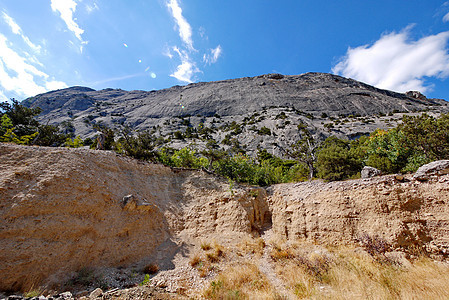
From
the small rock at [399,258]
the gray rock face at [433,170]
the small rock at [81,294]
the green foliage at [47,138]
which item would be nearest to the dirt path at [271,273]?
the small rock at [399,258]

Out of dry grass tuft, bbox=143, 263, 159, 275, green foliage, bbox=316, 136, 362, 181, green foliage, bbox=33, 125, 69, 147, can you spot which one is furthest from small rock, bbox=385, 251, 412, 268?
green foliage, bbox=33, 125, 69, 147

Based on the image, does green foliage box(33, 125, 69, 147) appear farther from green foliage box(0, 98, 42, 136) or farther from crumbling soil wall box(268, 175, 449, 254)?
crumbling soil wall box(268, 175, 449, 254)

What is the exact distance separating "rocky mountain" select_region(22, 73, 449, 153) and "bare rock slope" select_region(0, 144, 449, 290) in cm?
2979

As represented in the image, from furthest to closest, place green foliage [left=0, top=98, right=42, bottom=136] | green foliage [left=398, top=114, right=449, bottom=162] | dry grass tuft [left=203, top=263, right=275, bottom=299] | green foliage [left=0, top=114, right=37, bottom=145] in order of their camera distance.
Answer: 1. green foliage [left=0, top=98, right=42, bottom=136]
2. green foliage [left=398, top=114, right=449, bottom=162]
3. green foliage [left=0, top=114, right=37, bottom=145]
4. dry grass tuft [left=203, top=263, right=275, bottom=299]

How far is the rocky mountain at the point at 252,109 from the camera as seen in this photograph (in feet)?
153

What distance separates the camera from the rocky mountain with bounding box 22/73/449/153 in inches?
1834

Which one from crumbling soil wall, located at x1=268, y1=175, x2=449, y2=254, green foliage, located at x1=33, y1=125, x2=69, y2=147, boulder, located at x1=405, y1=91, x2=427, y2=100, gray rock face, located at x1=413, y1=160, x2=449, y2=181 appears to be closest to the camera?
crumbling soil wall, located at x1=268, y1=175, x2=449, y2=254

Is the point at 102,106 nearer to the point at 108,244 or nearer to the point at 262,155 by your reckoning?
the point at 262,155

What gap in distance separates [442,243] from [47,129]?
33.6 meters

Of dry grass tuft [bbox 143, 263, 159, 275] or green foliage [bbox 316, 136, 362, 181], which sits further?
green foliage [bbox 316, 136, 362, 181]

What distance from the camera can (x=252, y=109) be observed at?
64688 mm

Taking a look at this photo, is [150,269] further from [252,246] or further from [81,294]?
[252,246]

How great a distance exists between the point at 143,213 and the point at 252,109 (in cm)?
6001

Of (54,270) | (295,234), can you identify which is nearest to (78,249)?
(54,270)
